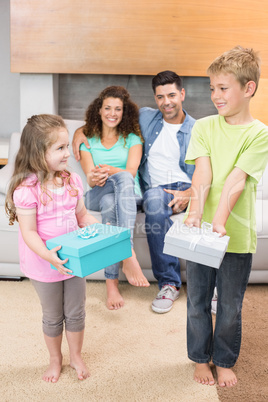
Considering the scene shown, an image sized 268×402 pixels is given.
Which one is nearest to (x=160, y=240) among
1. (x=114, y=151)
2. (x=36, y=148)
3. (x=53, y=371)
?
(x=114, y=151)

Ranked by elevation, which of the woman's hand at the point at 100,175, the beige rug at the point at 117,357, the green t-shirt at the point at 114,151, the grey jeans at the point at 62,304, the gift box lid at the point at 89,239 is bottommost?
the beige rug at the point at 117,357

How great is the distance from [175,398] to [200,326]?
Result: 0.26 meters

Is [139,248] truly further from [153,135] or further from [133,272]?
[153,135]

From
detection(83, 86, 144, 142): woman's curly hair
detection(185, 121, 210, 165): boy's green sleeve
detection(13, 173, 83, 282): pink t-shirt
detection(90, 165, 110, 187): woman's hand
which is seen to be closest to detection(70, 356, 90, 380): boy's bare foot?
detection(13, 173, 83, 282): pink t-shirt

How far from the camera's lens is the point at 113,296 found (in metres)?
2.07

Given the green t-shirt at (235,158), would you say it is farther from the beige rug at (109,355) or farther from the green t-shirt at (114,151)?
the green t-shirt at (114,151)

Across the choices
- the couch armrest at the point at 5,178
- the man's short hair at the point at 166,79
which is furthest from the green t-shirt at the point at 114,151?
the couch armrest at the point at 5,178

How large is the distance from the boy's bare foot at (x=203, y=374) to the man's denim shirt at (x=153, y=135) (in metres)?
1.11

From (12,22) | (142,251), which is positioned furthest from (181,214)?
(12,22)

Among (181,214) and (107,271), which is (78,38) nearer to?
(181,214)

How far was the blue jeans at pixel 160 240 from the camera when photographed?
6.93ft

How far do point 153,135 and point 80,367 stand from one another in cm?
137

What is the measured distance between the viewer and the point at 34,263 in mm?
1402

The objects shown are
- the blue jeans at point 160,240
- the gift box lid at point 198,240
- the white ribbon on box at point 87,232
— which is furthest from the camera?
the blue jeans at point 160,240
